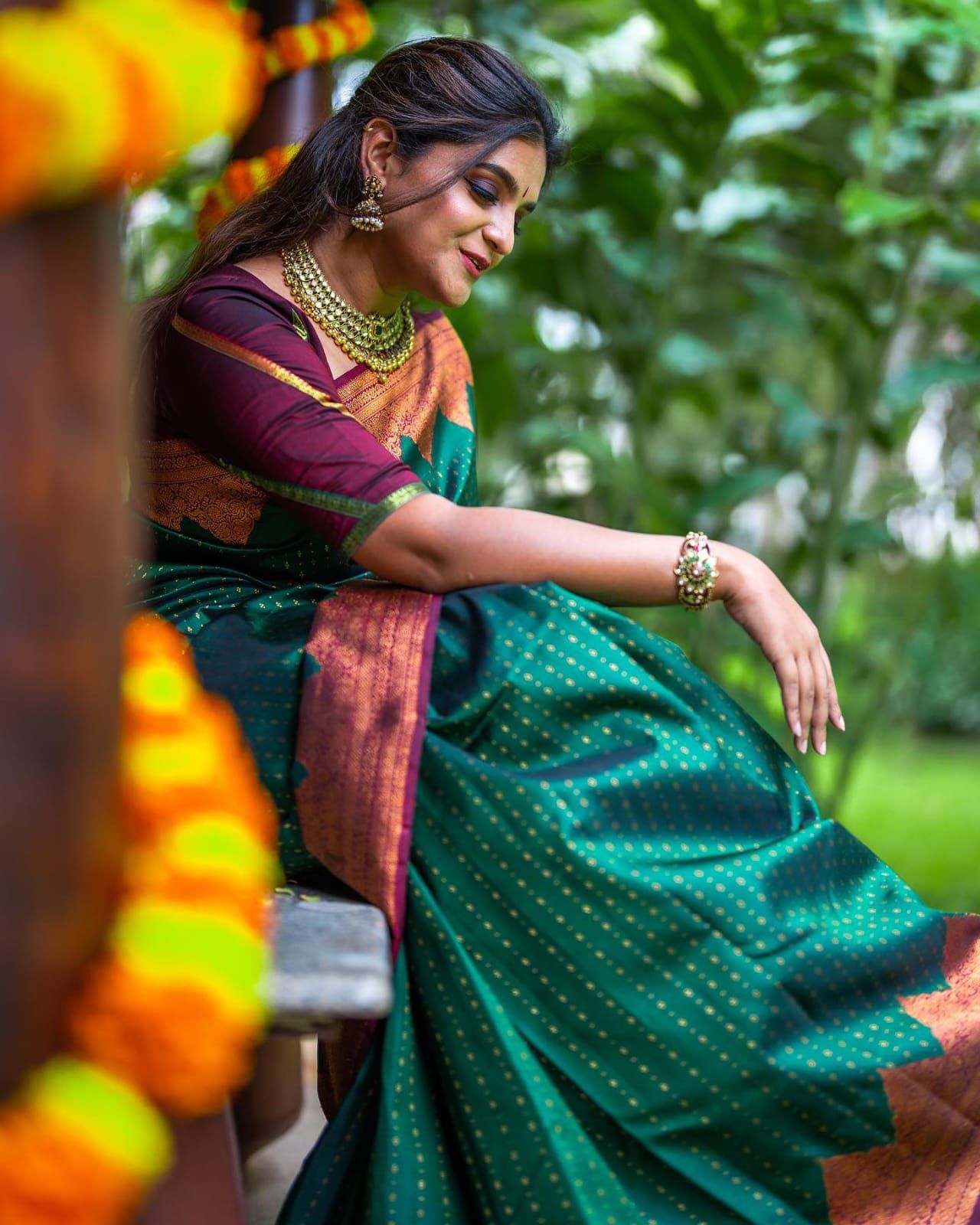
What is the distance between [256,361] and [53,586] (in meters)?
0.80

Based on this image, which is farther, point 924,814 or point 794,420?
point 924,814

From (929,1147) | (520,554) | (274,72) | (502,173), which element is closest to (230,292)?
(502,173)

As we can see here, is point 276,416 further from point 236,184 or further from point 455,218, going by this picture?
point 236,184

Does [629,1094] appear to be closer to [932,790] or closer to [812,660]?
[812,660]

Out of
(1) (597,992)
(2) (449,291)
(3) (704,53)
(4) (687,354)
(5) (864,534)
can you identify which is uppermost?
(3) (704,53)

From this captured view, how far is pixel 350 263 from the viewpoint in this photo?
169 centimetres

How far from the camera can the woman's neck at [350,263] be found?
1683 mm

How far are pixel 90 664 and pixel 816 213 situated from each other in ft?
10.0

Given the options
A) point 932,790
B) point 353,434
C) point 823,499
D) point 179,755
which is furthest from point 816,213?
point 932,790

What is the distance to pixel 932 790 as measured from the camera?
21.7ft

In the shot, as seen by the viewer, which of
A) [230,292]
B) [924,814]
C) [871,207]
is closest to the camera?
[230,292]

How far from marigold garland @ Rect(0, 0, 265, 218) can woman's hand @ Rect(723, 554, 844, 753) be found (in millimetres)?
825

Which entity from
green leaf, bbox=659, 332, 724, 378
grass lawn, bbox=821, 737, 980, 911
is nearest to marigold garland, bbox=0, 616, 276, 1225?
green leaf, bbox=659, 332, 724, 378

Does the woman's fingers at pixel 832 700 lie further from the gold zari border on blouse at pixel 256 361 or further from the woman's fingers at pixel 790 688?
the gold zari border on blouse at pixel 256 361
